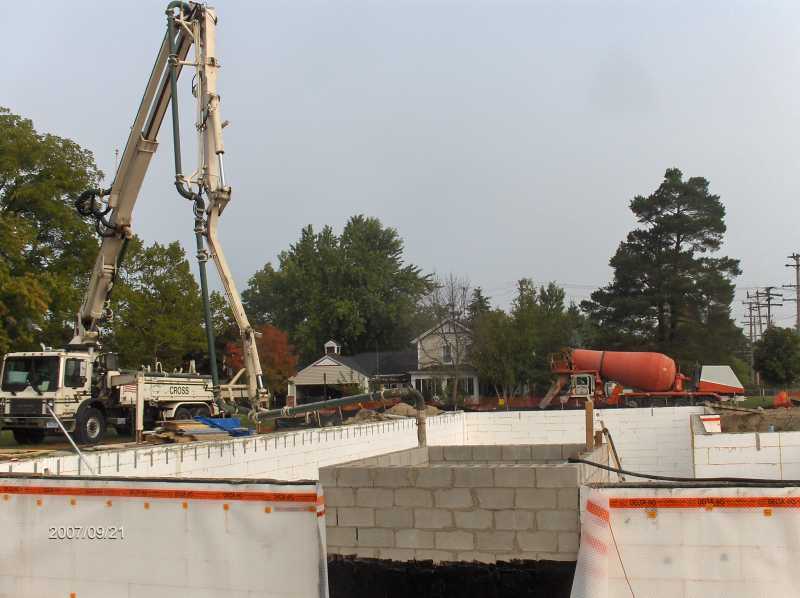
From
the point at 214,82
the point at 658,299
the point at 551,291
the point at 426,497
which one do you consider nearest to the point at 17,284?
the point at 214,82

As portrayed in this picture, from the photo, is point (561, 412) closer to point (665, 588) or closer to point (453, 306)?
point (665, 588)

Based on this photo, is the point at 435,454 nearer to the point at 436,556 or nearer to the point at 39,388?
the point at 436,556

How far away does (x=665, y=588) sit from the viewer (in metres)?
4.69

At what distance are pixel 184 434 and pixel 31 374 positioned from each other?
21.3 ft

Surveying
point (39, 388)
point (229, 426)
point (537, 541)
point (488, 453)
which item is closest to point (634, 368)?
point (229, 426)

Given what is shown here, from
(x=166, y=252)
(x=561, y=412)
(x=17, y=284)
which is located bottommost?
(x=561, y=412)

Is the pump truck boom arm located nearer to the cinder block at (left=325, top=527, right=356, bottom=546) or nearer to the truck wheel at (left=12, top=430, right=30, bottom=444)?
the truck wheel at (left=12, top=430, right=30, bottom=444)

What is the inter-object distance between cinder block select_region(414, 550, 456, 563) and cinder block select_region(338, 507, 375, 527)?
59 centimetres

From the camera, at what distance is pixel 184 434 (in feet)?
42.9

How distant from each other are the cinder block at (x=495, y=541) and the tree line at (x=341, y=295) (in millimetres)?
14496

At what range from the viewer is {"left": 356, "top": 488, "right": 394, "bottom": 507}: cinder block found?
750 cm

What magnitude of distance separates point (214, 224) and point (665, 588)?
12.7 m

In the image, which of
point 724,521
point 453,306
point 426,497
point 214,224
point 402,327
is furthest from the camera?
point 402,327

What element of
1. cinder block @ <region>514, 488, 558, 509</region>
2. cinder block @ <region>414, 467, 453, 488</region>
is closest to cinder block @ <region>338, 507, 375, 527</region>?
cinder block @ <region>414, 467, 453, 488</region>
